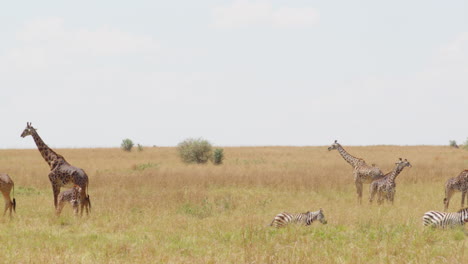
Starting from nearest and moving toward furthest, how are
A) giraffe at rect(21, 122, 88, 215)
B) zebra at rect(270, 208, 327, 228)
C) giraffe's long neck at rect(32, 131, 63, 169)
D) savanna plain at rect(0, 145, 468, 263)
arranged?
savanna plain at rect(0, 145, 468, 263) < zebra at rect(270, 208, 327, 228) < giraffe at rect(21, 122, 88, 215) < giraffe's long neck at rect(32, 131, 63, 169)

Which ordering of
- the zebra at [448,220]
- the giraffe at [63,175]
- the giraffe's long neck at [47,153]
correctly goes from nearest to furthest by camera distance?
the zebra at [448,220] → the giraffe at [63,175] → the giraffe's long neck at [47,153]

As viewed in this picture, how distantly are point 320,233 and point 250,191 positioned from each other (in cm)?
890

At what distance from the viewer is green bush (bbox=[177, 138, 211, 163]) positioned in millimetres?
38344

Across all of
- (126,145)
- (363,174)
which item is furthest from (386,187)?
(126,145)

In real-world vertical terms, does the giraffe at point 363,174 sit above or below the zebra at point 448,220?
above

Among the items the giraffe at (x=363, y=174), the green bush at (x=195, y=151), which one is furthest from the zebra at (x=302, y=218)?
the green bush at (x=195, y=151)

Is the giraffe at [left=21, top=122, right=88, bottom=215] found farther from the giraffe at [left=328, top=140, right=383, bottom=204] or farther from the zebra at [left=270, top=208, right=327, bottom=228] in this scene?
the giraffe at [left=328, top=140, right=383, bottom=204]

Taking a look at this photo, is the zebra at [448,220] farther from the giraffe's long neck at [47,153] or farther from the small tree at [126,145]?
the small tree at [126,145]

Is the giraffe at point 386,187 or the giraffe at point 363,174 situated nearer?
the giraffe at point 386,187

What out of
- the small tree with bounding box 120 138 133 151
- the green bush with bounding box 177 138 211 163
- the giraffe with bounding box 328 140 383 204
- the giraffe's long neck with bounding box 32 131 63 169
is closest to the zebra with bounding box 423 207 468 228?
the giraffe with bounding box 328 140 383 204

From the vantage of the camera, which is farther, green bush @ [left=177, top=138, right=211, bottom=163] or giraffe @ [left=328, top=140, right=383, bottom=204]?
green bush @ [left=177, top=138, right=211, bottom=163]

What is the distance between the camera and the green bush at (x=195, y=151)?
126ft

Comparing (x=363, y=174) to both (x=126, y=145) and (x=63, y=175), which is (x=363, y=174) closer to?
(x=63, y=175)

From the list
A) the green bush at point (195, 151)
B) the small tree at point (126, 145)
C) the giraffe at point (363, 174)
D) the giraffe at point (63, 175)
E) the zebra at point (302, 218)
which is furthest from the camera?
the small tree at point (126, 145)
